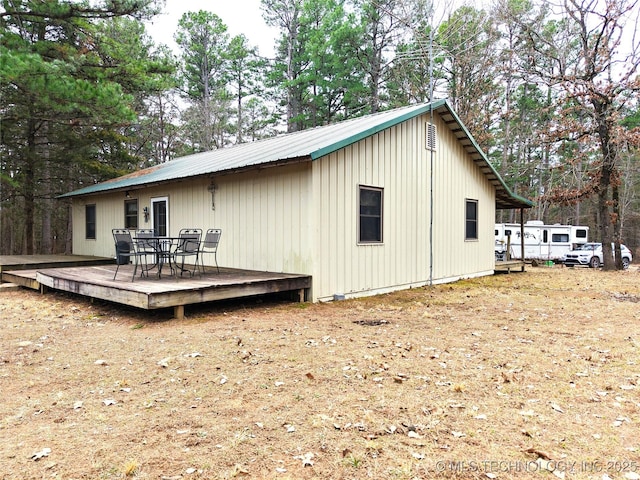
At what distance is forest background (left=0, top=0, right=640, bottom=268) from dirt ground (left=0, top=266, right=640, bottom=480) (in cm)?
786

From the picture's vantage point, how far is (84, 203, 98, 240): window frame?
13594 millimetres

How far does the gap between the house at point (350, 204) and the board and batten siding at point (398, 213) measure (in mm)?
23

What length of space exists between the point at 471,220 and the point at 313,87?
14.6 meters

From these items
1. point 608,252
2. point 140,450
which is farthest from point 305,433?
point 608,252

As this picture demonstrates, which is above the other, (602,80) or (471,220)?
(602,80)

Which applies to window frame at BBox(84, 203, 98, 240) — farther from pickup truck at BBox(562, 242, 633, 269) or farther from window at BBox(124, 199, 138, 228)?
pickup truck at BBox(562, 242, 633, 269)

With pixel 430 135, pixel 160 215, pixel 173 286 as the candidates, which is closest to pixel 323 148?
pixel 173 286

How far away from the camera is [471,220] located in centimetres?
1165

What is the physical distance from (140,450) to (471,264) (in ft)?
34.9

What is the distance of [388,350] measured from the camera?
4.44 m

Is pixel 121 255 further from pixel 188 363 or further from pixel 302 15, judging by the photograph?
pixel 302 15

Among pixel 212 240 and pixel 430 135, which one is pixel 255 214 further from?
pixel 430 135

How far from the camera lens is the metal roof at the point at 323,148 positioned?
7.21 m

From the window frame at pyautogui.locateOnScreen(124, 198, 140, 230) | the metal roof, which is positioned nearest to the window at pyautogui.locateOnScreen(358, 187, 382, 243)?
the metal roof
